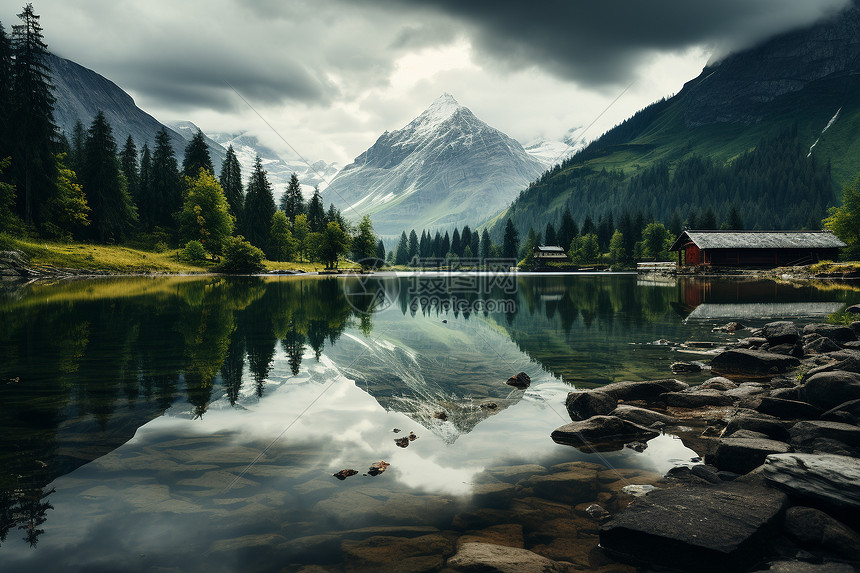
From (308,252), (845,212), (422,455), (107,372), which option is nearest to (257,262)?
(308,252)

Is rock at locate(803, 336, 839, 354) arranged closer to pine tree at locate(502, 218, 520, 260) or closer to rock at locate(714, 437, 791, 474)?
rock at locate(714, 437, 791, 474)

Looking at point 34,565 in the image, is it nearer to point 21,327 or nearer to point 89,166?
point 21,327

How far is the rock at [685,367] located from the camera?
16.4m

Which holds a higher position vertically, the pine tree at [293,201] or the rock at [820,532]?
the pine tree at [293,201]

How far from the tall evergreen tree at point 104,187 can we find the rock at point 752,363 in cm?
10300

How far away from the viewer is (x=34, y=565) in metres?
5.47

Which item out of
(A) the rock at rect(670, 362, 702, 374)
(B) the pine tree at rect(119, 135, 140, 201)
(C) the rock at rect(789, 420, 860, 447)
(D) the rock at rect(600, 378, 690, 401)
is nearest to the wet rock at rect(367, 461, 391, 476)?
(D) the rock at rect(600, 378, 690, 401)

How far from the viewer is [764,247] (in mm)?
89750

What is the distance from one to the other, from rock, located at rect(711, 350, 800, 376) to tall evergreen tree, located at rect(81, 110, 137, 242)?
4055 inches

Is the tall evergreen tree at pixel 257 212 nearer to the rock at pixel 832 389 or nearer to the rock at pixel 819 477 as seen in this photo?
the rock at pixel 832 389

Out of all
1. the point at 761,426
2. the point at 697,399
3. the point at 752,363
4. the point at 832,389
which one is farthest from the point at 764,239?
the point at 761,426

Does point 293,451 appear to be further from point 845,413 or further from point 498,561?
point 845,413

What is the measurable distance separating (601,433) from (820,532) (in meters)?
4.58

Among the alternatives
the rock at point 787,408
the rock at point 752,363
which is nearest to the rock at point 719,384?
the rock at point 752,363
